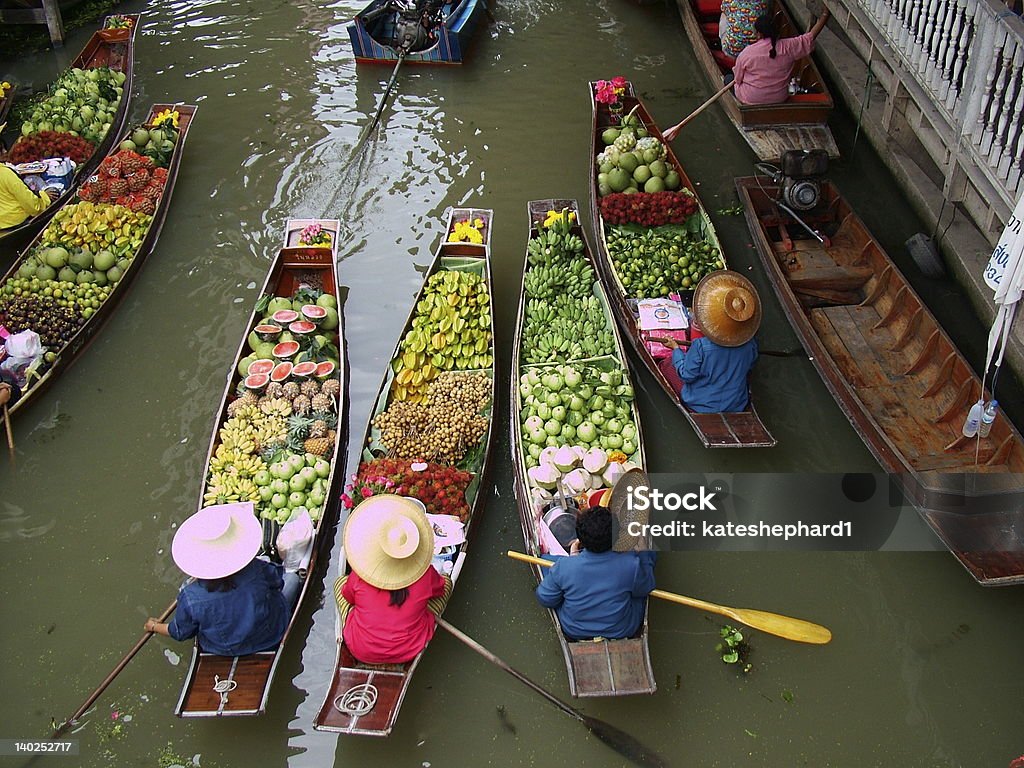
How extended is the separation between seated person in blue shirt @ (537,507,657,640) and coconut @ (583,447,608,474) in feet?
2.67

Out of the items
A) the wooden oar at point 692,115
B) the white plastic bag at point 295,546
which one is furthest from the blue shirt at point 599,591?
the wooden oar at point 692,115

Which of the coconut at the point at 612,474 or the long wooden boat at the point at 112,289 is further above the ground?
the long wooden boat at the point at 112,289

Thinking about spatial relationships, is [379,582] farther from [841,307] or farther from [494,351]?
[841,307]

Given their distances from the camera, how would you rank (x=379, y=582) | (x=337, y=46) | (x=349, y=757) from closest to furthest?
(x=379, y=582) < (x=349, y=757) < (x=337, y=46)

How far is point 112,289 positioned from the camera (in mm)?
7406

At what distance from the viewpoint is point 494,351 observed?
21.4 feet

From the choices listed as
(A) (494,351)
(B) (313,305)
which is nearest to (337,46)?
(B) (313,305)

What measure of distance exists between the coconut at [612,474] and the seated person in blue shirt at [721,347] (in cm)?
88

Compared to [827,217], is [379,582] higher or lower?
higher

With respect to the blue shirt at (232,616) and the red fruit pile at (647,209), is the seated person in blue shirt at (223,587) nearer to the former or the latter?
the blue shirt at (232,616)

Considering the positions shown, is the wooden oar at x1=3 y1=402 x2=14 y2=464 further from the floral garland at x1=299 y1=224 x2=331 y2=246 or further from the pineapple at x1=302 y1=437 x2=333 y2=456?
the floral garland at x1=299 y1=224 x2=331 y2=246

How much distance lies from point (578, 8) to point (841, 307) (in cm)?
697

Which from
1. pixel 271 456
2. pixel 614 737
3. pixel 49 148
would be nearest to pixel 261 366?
pixel 271 456

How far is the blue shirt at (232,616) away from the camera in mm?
4500
